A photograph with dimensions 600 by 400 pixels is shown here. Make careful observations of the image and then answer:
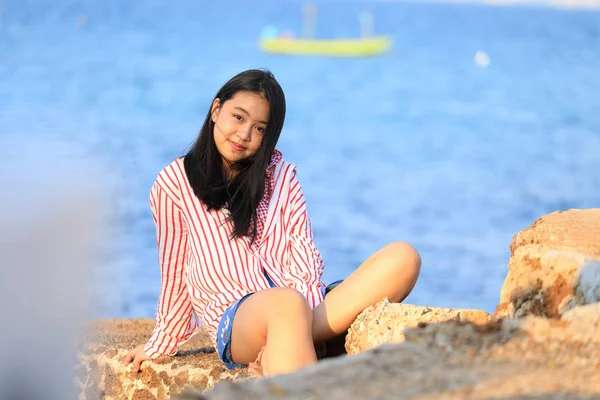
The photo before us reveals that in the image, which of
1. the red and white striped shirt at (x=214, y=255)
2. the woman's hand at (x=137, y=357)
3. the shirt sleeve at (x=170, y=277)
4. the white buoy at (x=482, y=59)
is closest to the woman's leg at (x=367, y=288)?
the red and white striped shirt at (x=214, y=255)

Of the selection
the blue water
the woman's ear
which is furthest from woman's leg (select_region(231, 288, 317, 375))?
the blue water

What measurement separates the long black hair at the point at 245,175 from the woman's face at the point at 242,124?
0.02 m

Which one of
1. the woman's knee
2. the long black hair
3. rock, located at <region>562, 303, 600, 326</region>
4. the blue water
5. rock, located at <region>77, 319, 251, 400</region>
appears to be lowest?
rock, located at <region>77, 319, 251, 400</region>

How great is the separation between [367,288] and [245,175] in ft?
2.11

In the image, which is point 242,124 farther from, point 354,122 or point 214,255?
point 354,122

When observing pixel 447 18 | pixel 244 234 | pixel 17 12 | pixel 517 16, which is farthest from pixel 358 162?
pixel 517 16

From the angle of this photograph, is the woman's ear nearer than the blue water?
Yes

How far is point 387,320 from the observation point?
3.03m

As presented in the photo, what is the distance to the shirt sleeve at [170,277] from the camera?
345cm

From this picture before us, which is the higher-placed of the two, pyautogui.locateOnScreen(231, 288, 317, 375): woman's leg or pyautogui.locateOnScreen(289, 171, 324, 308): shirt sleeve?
pyautogui.locateOnScreen(289, 171, 324, 308): shirt sleeve

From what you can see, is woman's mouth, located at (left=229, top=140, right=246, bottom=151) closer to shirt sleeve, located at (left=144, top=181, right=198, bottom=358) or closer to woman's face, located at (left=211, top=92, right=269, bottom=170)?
woman's face, located at (left=211, top=92, right=269, bottom=170)

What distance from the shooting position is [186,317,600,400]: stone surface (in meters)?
1.83

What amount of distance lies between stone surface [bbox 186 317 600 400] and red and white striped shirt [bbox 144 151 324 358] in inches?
43.6

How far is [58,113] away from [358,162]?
20.1 feet
